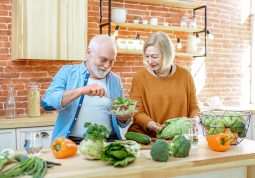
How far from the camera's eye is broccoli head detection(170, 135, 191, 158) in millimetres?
1860

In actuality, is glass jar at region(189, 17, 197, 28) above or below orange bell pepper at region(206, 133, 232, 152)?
above

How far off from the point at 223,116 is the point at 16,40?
2526 mm

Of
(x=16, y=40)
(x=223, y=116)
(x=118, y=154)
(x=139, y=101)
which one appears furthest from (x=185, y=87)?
(x=16, y=40)

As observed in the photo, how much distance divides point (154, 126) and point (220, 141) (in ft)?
2.20

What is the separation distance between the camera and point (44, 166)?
1.59m

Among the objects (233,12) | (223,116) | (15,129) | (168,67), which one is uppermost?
(233,12)

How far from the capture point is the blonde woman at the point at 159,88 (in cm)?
284

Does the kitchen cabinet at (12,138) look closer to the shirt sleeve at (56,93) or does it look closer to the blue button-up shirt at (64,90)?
the blue button-up shirt at (64,90)

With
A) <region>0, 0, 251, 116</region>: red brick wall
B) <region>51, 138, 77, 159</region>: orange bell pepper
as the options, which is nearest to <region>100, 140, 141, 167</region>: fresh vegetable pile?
<region>51, 138, 77, 159</region>: orange bell pepper

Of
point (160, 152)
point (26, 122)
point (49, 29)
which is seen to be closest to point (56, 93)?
point (160, 152)

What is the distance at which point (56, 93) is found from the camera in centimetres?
239

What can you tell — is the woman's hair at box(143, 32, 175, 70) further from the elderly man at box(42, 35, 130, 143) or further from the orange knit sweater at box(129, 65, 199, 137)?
the elderly man at box(42, 35, 130, 143)

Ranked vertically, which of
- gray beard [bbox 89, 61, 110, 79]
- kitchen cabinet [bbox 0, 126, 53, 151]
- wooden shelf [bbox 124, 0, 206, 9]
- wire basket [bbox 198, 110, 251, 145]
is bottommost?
kitchen cabinet [bbox 0, 126, 53, 151]

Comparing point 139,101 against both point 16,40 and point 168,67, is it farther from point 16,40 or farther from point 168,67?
point 16,40
